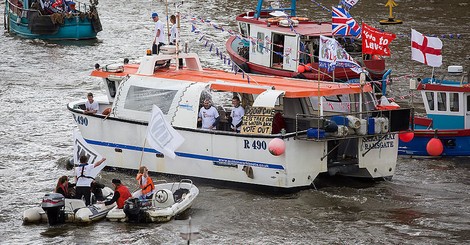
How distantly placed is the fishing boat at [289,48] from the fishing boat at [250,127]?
6.05 m

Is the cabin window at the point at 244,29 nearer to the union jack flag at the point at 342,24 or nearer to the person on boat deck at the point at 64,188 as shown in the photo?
the union jack flag at the point at 342,24

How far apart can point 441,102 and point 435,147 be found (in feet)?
4.86

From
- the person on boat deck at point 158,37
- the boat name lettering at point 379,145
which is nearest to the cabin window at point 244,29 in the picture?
the person on boat deck at point 158,37

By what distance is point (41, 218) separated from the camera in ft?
69.3

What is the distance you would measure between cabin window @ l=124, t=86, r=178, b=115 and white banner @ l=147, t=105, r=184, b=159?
198 centimetres

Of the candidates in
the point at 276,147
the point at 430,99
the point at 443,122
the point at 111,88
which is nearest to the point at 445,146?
the point at 443,122

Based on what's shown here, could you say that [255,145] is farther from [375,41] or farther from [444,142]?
[444,142]

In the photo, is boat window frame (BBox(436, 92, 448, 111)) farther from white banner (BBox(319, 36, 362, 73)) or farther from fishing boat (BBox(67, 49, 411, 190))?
white banner (BBox(319, 36, 362, 73))

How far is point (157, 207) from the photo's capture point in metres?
21.2

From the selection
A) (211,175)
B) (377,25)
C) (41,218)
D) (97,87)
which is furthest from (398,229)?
(377,25)

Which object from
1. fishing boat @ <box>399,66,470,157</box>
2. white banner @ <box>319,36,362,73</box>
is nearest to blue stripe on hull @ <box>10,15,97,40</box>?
fishing boat @ <box>399,66,470,157</box>

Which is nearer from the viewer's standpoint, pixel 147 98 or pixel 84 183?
pixel 84 183

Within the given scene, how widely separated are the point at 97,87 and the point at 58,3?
13.0 metres

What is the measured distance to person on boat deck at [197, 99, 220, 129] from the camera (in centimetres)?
2319
